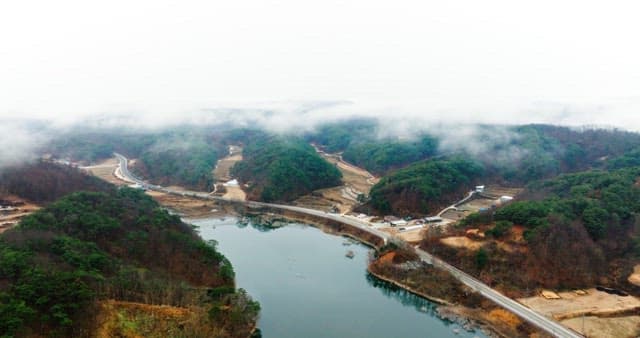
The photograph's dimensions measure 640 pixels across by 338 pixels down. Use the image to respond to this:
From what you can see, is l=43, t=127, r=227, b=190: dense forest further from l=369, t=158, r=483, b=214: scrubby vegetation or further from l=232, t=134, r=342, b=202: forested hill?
l=369, t=158, r=483, b=214: scrubby vegetation

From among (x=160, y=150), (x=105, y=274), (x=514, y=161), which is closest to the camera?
(x=105, y=274)

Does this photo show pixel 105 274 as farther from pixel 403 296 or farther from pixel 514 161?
pixel 514 161

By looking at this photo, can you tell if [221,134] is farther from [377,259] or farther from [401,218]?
[377,259]

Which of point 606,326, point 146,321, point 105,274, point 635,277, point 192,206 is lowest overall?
point 192,206

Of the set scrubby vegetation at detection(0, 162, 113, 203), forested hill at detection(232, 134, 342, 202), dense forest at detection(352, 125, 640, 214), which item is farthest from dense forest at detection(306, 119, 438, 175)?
scrubby vegetation at detection(0, 162, 113, 203)

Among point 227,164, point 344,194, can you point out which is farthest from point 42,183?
point 227,164

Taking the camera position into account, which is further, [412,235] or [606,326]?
[412,235]

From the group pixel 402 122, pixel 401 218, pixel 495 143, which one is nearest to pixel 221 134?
pixel 402 122
